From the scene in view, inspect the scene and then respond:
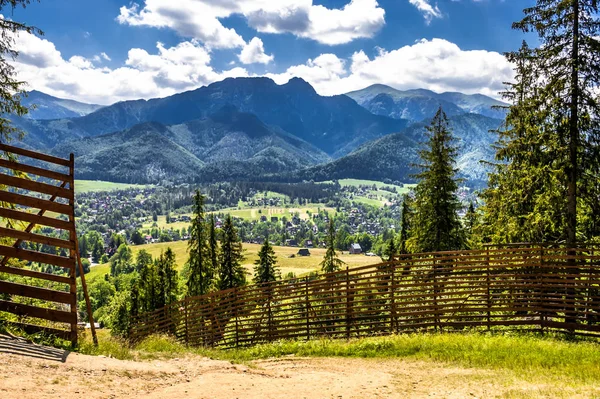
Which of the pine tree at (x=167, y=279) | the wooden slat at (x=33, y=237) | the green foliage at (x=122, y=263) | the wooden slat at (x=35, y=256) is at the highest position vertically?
the wooden slat at (x=33, y=237)

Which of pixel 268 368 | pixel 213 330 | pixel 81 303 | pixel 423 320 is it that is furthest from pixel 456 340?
pixel 81 303

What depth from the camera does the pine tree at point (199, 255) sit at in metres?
39.9

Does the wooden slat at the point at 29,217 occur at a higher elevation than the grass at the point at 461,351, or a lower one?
higher

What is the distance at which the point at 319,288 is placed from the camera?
1611 cm

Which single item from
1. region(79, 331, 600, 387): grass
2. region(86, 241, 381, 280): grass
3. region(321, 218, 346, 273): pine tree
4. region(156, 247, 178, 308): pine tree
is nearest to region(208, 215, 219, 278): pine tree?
region(156, 247, 178, 308): pine tree

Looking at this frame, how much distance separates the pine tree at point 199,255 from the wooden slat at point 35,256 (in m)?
29.6

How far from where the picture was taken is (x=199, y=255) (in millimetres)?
40812

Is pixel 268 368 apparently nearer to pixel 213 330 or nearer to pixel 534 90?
pixel 213 330

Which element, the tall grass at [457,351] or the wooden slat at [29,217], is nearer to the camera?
the wooden slat at [29,217]

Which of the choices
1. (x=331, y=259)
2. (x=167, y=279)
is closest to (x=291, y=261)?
(x=167, y=279)

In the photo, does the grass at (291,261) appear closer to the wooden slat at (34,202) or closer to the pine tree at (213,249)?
the pine tree at (213,249)

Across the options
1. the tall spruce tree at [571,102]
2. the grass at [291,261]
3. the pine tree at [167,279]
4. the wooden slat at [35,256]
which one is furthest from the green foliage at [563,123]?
the grass at [291,261]

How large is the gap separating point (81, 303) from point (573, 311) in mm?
103426

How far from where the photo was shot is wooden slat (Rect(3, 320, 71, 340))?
394 inches
